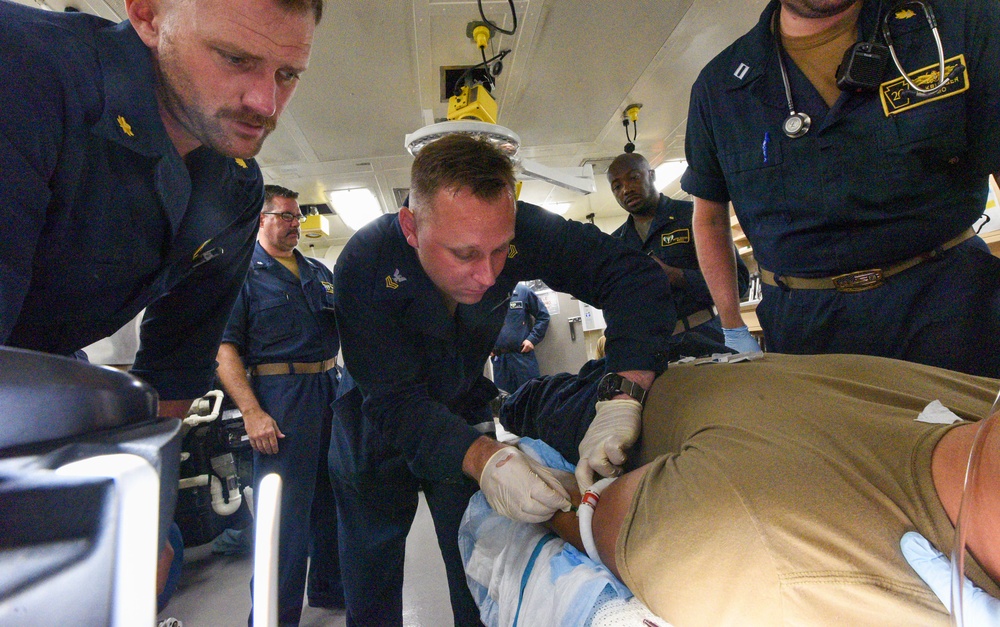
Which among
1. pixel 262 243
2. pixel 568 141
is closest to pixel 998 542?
pixel 262 243

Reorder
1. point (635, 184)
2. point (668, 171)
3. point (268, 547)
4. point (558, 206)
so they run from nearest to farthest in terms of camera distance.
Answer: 1. point (268, 547)
2. point (635, 184)
3. point (668, 171)
4. point (558, 206)

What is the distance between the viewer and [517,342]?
14.3 ft

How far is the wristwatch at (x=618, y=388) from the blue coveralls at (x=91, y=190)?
0.93 m

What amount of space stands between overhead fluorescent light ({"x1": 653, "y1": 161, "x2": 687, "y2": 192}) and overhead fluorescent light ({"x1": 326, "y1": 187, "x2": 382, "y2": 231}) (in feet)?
7.86

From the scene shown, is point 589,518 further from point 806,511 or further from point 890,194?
point 890,194

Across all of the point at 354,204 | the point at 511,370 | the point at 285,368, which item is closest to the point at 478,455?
the point at 285,368

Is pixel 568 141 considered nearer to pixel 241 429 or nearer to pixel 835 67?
pixel 835 67

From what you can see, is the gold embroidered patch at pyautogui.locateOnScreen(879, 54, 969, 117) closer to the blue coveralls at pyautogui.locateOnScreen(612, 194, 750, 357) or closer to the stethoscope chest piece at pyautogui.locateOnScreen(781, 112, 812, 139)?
the stethoscope chest piece at pyautogui.locateOnScreen(781, 112, 812, 139)

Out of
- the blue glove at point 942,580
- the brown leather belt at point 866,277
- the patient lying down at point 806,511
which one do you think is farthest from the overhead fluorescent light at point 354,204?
the blue glove at point 942,580

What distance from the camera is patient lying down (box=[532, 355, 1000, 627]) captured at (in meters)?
0.49

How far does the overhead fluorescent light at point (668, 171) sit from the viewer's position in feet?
13.5

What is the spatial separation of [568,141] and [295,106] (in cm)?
173

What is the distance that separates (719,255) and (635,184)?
3.65 feet

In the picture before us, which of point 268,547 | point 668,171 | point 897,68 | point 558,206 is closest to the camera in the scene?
point 268,547
